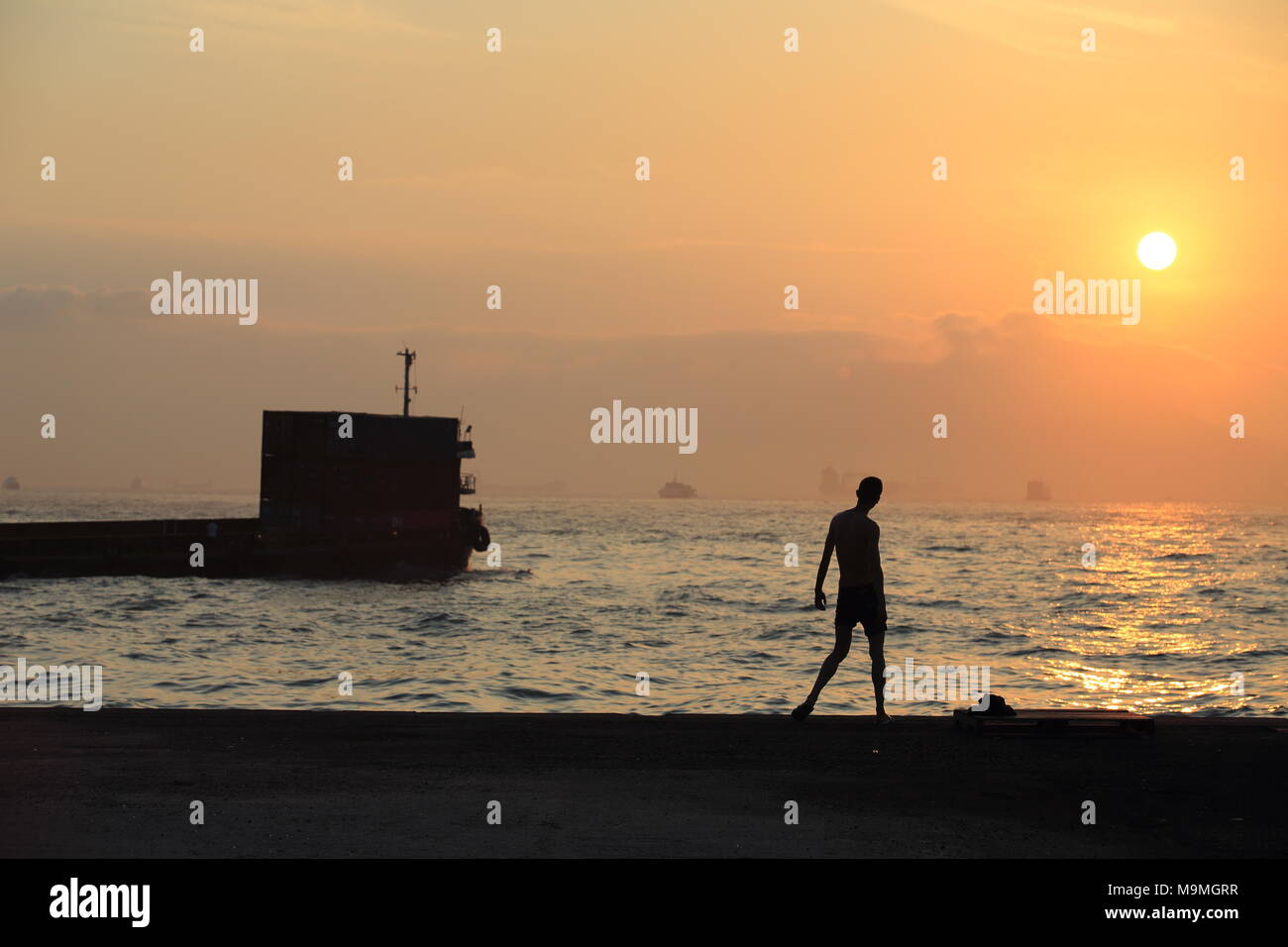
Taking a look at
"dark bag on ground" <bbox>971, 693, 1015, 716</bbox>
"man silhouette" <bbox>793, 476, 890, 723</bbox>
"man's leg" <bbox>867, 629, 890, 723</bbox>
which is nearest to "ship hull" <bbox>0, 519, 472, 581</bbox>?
"man silhouette" <bbox>793, 476, 890, 723</bbox>

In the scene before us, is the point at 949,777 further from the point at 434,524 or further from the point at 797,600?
the point at 434,524

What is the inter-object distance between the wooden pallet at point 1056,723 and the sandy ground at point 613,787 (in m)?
0.16

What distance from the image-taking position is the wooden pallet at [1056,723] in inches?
416

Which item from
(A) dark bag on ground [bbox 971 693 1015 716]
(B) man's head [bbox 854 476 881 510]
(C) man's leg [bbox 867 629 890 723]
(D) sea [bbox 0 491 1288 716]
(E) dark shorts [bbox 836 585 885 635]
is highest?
(B) man's head [bbox 854 476 881 510]

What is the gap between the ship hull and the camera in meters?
59.5

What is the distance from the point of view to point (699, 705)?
19859mm

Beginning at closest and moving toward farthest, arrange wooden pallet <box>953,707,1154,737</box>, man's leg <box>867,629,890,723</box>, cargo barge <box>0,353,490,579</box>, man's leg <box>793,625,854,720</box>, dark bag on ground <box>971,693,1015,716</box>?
1. wooden pallet <box>953,707,1154,737</box>
2. dark bag on ground <box>971,693,1015,716</box>
3. man's leg <box>867,629,890,723</box>
4. man's leg <box>793,625,854,720</box>
5. cargo barge <box>0,353,490,579</box>

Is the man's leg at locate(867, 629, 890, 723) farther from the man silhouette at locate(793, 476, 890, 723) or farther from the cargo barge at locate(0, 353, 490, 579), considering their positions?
the cargo barge at locate(0, 353, 490, 579)

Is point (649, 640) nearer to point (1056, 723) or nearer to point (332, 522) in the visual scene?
point (1056, 723)

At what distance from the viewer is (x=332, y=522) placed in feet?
227

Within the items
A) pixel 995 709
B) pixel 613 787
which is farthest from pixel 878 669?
pixel 613 787

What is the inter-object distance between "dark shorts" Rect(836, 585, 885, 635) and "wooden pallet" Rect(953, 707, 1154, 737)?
1091 millimetres
